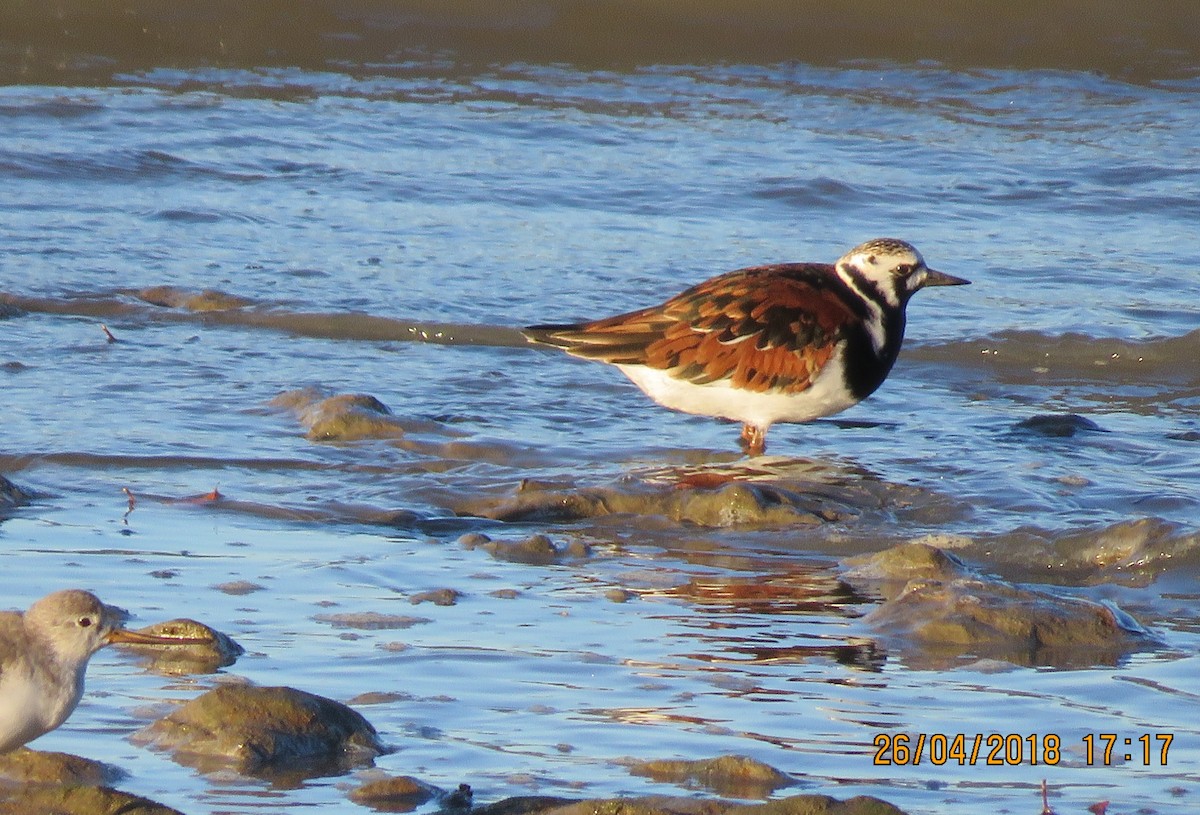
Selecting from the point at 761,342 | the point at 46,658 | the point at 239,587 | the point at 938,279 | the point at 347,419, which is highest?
the point at 938,279

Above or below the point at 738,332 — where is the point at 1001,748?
below

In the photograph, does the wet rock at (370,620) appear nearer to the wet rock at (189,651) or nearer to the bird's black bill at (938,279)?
the wet rock at (189,651)

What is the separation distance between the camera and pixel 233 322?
24.6 feet

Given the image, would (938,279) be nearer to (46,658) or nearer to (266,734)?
(266,734)

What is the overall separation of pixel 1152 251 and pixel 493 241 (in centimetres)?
315

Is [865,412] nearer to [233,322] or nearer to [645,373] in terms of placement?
[645,373]

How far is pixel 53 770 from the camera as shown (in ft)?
10.7

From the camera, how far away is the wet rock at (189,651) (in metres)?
3.83

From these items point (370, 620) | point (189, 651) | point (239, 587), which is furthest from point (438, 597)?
point (189, 651)

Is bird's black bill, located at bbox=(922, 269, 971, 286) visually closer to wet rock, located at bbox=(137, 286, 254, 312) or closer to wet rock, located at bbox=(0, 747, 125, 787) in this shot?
wet rock, located at bbox=(137, 286, 254, 312)

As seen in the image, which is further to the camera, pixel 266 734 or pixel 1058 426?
pixel 1058 426

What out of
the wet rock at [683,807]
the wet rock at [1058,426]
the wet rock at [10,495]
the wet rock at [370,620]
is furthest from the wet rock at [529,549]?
the wet rock at [1058,426]

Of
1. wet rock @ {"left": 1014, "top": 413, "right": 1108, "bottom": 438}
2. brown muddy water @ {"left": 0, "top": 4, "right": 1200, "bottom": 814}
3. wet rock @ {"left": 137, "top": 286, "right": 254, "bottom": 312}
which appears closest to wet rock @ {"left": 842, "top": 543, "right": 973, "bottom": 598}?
brown muddy water @ {"left": 0, "top": 4, "right": 1200, "bottom": 814}

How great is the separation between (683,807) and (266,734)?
817mm
